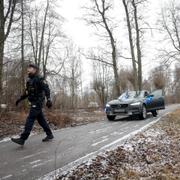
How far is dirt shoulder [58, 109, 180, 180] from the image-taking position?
524 centimetres

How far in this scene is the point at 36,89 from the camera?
8344 mm

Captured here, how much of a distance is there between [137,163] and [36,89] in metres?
3.44

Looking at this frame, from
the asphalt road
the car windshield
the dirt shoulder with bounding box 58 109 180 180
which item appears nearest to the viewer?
the dirt shoulder with bounding box 58 109 180 180

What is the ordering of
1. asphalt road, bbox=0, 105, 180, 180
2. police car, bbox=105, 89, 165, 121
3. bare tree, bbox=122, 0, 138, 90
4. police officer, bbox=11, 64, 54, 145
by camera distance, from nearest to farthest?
1. asphalt road, bbox=0, 105, 180, 180
2. police officer, bbox=11, 64, 54, 145
3. police car, bbox=105, 89, 165, 121
4. bare tree, bbox=122, 0, 138, 90

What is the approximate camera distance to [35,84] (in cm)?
829

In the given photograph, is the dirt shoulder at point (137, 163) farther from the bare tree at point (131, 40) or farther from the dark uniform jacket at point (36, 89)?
the bare tree at point (131, 40)

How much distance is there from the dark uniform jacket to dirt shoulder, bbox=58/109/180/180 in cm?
241

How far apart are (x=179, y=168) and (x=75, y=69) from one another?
185 feet

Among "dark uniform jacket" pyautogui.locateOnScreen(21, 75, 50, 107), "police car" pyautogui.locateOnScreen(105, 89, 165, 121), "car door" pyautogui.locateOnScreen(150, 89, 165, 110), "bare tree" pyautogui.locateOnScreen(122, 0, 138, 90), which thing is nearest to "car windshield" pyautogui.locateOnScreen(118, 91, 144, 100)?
"police car" pyautogui.locateOnScreen(105, 89, 165, 121)

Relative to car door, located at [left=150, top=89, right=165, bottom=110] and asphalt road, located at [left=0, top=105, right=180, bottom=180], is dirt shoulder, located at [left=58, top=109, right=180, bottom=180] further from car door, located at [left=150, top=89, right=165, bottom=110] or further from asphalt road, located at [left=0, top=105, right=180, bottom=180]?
car door, located at [left=150, top=89, right=165, bottom=110]

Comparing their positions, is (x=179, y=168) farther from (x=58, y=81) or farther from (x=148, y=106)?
(x=58, y=81)

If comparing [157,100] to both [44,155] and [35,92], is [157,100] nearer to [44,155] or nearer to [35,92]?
[35,92]

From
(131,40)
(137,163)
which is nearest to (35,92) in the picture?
(137,163)

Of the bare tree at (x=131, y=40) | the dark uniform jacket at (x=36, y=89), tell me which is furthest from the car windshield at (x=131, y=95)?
the dark uniform jacket at (x=36, y=89)
